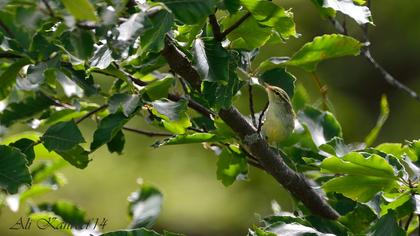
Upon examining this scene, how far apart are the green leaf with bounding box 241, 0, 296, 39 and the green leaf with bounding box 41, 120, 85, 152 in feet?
1.08

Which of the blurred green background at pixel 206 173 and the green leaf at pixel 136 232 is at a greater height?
the green leaf at pixel 136 232

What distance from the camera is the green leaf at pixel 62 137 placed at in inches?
41.4

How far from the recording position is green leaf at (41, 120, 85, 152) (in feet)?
3.45

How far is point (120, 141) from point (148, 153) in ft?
7.47

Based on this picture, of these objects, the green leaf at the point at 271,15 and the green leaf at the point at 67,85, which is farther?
the green leaf at the point at 67,85

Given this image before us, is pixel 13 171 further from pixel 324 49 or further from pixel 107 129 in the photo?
pixel 324 49

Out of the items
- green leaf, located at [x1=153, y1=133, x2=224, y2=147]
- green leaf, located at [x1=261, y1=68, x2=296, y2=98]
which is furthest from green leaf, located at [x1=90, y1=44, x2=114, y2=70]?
green leaf, located at [x1=261, y1=68, x2=296, y2=98]

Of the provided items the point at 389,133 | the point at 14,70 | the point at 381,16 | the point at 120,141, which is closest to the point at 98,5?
the point at 14,70

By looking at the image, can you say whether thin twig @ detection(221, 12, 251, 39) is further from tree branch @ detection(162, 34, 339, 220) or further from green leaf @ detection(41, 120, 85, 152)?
green leaf @ detection(41, 120, 85, 152)

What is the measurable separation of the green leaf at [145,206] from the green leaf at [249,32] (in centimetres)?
40

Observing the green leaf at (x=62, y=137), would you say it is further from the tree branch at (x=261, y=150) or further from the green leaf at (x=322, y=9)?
the green leaf at (x=322, y=9)

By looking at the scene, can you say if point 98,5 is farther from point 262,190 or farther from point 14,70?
point 262,190

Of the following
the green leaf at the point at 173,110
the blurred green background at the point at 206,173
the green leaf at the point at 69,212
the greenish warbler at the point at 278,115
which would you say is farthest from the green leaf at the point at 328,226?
the blurred green background at the point at 206,173

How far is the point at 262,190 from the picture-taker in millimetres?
3365
